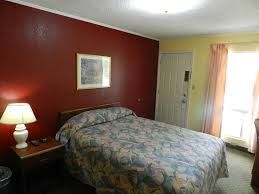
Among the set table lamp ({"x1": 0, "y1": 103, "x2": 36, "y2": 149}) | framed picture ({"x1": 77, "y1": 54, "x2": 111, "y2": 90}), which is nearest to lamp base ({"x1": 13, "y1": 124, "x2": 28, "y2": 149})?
table lamp ({"x1": 0, "y1": 103, "x2": 36, "y2": 149})

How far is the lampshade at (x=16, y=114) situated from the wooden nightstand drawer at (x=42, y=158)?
44cm

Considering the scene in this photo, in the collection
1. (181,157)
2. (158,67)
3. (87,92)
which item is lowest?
(181,157)

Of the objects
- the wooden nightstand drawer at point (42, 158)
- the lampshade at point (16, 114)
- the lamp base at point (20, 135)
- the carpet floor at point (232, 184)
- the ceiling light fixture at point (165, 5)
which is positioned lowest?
the carpet floor at point (232, 184)

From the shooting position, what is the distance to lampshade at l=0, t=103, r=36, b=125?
209 cm

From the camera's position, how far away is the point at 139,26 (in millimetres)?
3332

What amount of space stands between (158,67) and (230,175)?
286 centimetres

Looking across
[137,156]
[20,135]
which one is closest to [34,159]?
[20,135]

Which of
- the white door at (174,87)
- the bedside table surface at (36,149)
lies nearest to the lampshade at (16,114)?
the bedside table surface at (36,149)

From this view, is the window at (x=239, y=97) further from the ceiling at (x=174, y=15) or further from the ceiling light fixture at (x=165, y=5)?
the ceiling light fixture at (x=165, y=5)

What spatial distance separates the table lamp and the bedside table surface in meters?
0.07

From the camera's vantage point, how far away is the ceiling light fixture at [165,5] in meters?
2.11

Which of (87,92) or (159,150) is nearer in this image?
(159,150)

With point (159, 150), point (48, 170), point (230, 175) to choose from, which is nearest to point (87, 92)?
point (48, 170)

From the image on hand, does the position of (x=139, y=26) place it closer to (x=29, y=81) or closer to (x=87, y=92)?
(x=87, y=92)
